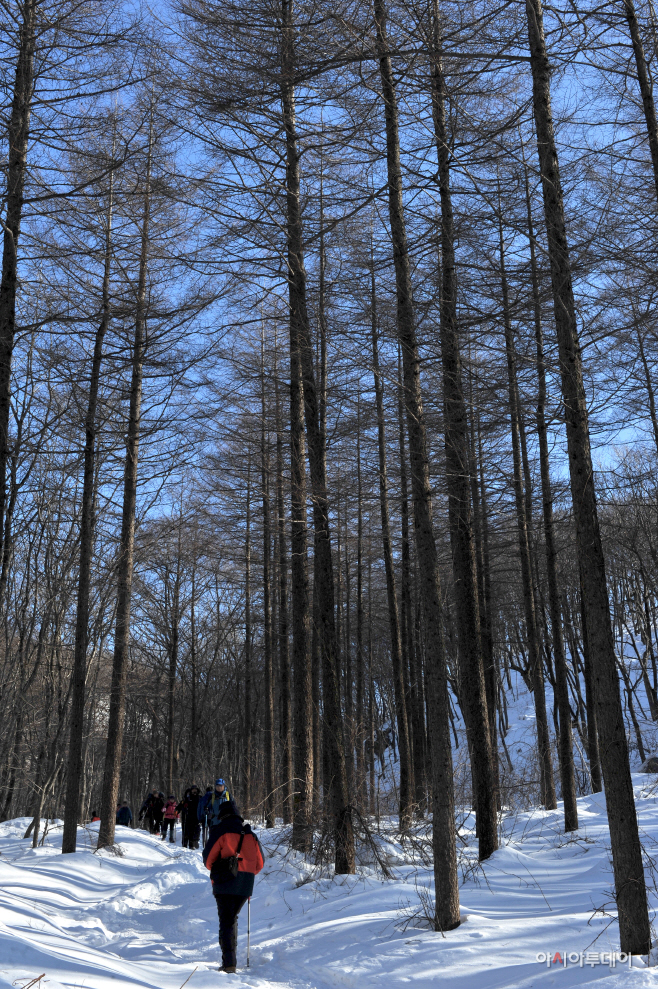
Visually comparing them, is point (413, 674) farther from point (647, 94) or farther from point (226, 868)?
point (647, 94)

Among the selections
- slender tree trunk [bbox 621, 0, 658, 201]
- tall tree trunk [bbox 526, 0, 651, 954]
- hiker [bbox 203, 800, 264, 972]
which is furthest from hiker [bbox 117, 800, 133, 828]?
slender tree trunk [bbox 621, 0, 658, 201]

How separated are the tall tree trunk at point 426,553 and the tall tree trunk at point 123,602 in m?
6.09

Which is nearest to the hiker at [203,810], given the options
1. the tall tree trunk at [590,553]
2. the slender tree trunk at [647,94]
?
the tall tree trunk at [590,553]

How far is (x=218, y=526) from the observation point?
51.1 feet

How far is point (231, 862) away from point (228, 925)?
516 mm

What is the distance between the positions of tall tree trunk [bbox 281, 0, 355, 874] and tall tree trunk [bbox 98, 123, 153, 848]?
3150 millimetres

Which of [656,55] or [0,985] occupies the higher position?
[656,55]

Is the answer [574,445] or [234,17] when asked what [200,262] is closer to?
[234,17]

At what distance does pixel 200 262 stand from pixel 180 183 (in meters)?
1.02

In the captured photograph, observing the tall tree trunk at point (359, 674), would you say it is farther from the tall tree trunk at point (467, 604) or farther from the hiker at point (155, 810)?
the hiker at point (155, 810)

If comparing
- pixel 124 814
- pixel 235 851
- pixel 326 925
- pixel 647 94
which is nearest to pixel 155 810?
pixel 124 814

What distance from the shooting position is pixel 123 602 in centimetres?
1491

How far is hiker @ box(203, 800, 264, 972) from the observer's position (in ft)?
21.9

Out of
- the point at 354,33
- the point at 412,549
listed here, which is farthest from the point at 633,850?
the point at 412,549
